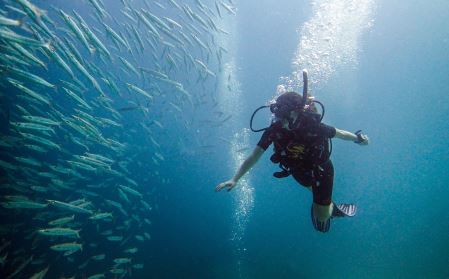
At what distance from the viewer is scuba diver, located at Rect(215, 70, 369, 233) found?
3.63 m

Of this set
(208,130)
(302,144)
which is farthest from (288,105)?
(208,130)

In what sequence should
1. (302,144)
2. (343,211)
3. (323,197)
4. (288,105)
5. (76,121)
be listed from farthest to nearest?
(76,121) → (343,211) → (323,197) → (302,144) → (288,105)

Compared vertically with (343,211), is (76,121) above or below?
above

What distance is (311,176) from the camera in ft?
13.5

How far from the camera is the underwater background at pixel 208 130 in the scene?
11531 millimetres

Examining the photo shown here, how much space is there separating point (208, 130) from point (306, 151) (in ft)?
102

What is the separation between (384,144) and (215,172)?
23.7 meters

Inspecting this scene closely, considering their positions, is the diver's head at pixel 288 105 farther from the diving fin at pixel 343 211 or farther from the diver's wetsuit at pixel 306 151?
the diving fin at pixel 343 211

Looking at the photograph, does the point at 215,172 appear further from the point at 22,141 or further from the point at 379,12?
the point at 22,141

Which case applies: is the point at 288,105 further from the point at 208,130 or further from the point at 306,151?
the point at 208,130

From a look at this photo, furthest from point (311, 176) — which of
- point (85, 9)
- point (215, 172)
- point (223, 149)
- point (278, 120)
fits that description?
point (215, 172)

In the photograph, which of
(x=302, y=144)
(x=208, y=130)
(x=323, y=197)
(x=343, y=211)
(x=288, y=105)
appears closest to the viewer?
(x=288, y=105)

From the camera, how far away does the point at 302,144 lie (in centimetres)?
374

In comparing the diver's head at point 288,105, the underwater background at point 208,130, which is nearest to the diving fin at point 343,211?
the diver's head at point 288,105
